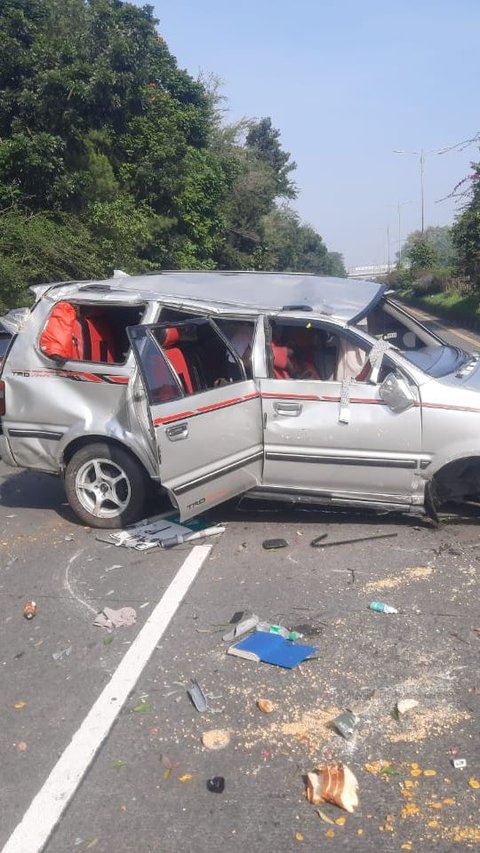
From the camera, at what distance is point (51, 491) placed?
326 inches

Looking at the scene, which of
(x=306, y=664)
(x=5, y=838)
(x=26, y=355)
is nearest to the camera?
(x=5, y=838)

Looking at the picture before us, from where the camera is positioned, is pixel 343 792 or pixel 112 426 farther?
pixel 112 426

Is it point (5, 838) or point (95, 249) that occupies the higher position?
point (95, 249)

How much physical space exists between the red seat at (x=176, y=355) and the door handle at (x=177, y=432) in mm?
517

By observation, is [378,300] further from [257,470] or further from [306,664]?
[306,664]

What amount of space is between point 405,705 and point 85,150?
2173cm

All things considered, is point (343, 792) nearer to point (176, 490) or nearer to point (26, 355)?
point (176, 490)

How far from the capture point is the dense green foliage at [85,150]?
20.3 m

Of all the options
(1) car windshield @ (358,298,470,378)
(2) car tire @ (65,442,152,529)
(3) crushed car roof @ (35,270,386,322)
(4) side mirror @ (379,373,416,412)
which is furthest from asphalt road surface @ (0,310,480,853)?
(3) crushed car roof @ (35,270,386,322)

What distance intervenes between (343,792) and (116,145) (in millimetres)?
24425

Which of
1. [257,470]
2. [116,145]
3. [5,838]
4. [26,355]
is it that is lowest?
[5,838]

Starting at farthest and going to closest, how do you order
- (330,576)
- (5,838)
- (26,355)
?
(26,355) → (330,576) → (5,838)

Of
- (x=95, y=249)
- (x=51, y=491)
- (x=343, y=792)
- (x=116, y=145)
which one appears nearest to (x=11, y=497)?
(x=51, y=491)

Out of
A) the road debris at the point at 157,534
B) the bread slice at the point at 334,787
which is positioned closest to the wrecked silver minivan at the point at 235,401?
the road debris at the point at 157,534
